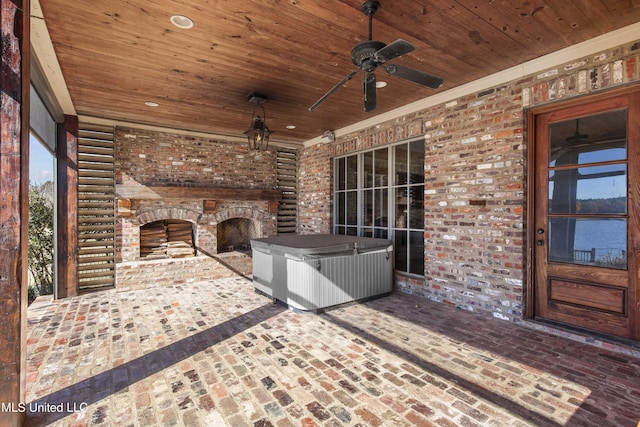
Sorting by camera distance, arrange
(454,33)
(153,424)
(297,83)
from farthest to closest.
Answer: (297,83)
(454,33)
(153,424)

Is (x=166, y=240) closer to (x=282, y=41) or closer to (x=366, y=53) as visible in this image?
(x=282, y=41)

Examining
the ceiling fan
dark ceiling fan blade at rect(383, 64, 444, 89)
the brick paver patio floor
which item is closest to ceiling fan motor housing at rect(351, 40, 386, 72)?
the ceiling fan

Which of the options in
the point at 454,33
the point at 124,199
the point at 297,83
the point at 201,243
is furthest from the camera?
the point at 201,243

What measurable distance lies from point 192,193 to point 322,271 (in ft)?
9.52

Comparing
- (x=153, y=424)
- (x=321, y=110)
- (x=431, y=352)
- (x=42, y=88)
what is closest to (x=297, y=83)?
(x=321, y=110)

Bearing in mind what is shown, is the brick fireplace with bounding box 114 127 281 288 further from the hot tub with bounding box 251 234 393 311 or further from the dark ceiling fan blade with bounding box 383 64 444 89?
the dark ceiling fan blade with bounding box 383 64 444 89

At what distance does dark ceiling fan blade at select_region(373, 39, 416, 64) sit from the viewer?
1.91 m

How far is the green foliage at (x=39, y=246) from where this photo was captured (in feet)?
18.4

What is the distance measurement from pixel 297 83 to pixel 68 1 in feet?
6.59

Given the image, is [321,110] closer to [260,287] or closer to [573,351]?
[260,287]

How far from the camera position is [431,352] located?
2588 millimetres

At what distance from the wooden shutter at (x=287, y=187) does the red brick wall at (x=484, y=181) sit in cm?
276

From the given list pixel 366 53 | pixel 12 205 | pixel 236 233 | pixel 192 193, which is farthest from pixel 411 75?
pixel 236 233

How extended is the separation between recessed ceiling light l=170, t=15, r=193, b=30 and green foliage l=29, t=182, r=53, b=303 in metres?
4.99
